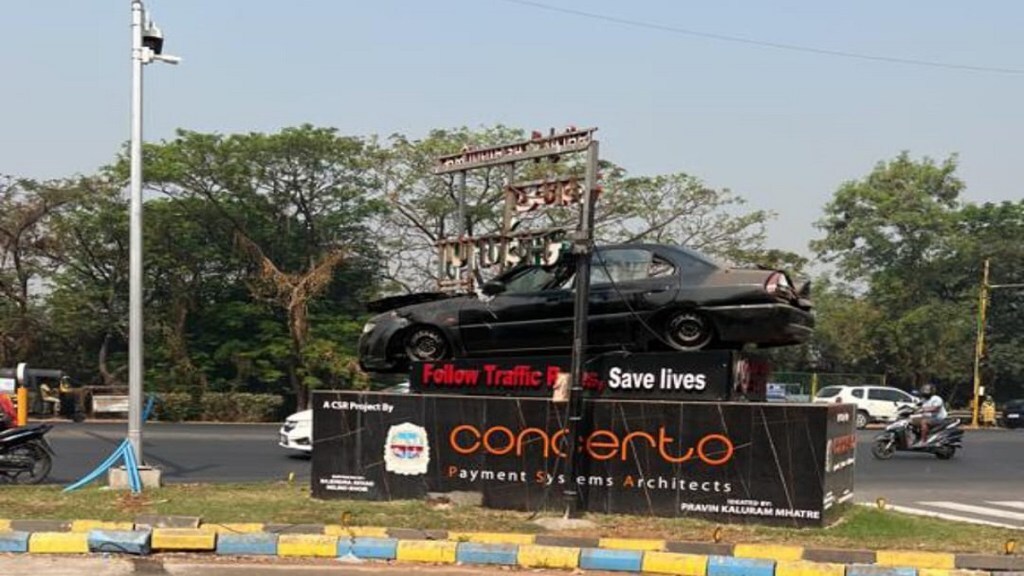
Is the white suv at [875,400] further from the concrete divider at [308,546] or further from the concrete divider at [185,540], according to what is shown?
the concrete divider at [185,540]

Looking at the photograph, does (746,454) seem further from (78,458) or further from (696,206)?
(696,206)

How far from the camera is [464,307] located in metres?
12.0

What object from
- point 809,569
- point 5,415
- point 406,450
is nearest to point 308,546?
point 406,450

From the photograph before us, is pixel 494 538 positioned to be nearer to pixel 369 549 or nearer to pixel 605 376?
pixel 369 549

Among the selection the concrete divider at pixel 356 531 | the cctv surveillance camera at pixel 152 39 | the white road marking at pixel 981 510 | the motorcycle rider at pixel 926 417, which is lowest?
the white road marking at pixel 981 510

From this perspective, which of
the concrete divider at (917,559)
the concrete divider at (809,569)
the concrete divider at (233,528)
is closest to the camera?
the concrete divider at (809,569)

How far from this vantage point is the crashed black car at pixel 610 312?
10.7m

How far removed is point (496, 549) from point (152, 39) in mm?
8701

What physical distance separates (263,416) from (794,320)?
2492 centimetres

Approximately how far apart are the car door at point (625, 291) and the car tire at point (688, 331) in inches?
9.7

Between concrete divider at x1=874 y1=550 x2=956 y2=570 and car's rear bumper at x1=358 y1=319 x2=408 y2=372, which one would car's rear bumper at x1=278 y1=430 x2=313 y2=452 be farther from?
concrete divider at x1=874 y1=550 x2=956 y2=570

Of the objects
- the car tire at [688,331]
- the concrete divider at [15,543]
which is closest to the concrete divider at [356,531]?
the concrete divider at [15,543]

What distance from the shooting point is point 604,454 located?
11281 mm

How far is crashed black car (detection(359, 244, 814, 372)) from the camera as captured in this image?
10.7m
